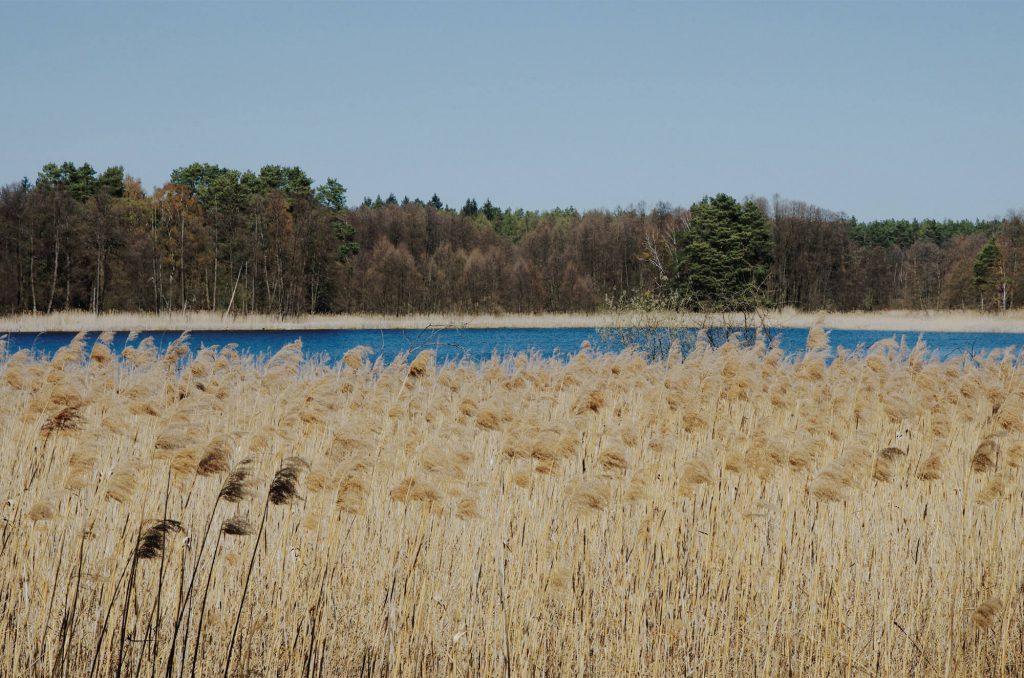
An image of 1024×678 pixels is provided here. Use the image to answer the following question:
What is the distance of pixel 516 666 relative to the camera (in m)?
3.44

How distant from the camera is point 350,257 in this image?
2213 inches

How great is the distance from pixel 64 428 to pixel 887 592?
4326 millimetres

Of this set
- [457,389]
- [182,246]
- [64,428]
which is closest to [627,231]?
[182,246]

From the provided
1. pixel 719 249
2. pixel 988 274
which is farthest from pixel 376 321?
pixel 988 274

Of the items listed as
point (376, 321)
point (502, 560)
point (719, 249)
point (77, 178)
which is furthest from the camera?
point (77, 178)

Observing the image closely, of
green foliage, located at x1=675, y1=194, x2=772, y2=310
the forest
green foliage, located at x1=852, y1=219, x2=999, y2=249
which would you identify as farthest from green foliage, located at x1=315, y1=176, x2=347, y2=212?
green foliage, located at x1=852, y1=219, x2=999, y2=249

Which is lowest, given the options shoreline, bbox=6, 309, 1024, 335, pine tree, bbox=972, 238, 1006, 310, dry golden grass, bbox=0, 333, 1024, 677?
dry golden grass, bbox=0, 333, 1024, 677

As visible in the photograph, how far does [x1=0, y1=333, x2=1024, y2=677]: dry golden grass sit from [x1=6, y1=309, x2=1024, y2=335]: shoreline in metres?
25.4

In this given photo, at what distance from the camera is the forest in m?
39.6

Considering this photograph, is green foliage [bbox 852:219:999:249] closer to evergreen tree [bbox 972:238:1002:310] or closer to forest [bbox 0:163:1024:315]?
forest [bbox 0:163:1024:315]

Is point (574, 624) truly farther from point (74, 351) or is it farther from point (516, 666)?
point (74, 351)

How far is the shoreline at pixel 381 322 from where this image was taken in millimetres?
33781

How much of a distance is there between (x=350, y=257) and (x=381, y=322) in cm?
1558

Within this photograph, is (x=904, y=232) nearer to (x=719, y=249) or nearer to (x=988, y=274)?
(x=988, y=274)
